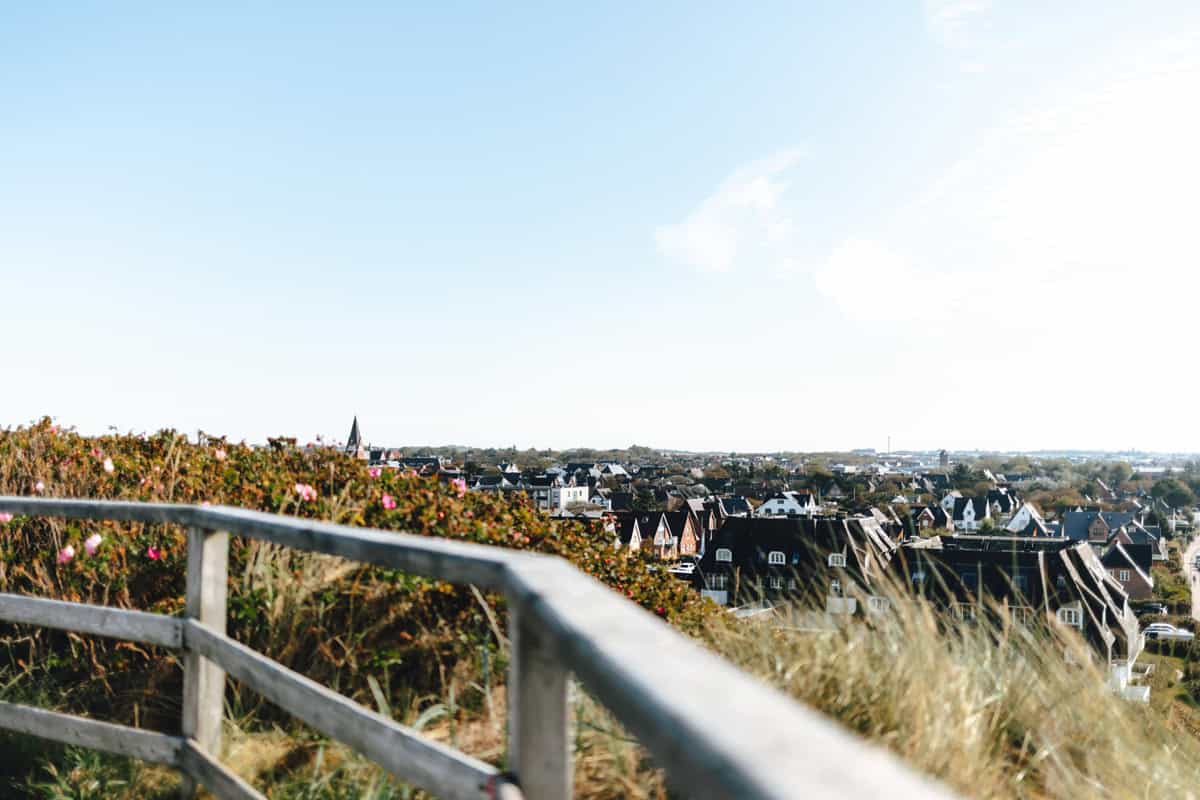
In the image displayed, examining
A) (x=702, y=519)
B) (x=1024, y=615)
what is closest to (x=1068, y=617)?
(x=1024, y=615)

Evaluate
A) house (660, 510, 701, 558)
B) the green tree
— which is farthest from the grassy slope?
the green tree

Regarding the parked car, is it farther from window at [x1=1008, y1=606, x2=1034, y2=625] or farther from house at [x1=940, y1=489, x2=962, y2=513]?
window at [x1=1008, y1=606, x2=1034, y2=625]

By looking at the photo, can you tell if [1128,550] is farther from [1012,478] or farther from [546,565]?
[1012,478]

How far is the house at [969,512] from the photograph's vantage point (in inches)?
3969

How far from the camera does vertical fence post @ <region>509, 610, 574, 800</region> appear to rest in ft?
5.28

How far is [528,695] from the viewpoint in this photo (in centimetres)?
166

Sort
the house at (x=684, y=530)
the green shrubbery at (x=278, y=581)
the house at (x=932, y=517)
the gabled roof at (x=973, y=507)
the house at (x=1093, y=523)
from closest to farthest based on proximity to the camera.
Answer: the green shrubbery at (x=278, y=581)
the house at (x=684, y=530)
the house at (x=1093, y=523)
the house at (x=932, y=517)
the gabled roof at (x=973, y=507)

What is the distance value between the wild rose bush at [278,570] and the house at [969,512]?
101 meters

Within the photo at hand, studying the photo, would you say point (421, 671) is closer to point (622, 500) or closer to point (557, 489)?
point (622, 500)

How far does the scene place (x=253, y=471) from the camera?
6305mm

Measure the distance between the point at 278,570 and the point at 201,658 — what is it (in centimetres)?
112

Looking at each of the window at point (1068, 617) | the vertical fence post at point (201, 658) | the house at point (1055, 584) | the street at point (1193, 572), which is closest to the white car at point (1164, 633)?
the house at point (1055, 584)

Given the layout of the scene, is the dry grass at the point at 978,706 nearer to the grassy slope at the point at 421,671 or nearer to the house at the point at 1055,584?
the grassy slope at the point at 421,671

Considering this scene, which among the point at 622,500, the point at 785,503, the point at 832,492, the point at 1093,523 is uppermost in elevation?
the point at 785,503
